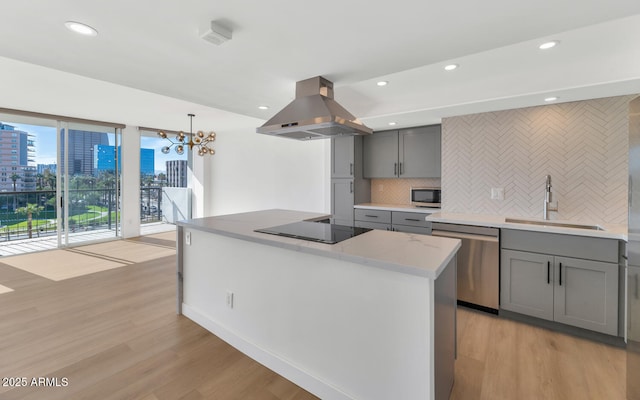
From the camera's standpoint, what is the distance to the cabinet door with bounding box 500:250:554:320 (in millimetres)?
2627

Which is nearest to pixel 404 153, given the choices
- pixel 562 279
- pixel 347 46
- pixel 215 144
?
pixel 562 279

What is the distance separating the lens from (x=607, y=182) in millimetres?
2793

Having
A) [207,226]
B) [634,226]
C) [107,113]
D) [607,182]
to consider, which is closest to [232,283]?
[207,226]

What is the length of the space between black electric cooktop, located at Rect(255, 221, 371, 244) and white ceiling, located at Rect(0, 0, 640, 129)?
1.33m

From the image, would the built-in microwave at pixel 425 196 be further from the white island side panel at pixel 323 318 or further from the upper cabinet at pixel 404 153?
the white island side panel at pixel 323 318

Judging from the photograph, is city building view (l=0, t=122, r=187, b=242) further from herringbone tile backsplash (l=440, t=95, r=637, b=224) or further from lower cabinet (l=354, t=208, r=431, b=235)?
herringbone tile backsplash (l=440, t=95, r=637, b=224)

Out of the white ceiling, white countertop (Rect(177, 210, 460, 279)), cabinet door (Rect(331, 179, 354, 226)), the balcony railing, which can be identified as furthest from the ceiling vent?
the balcony railing

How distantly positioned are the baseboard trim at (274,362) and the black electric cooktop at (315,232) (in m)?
0.88

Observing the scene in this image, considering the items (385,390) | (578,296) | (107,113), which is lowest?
(385,390)

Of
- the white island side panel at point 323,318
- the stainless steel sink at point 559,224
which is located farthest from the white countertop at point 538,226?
the white island side panel at point 323,318

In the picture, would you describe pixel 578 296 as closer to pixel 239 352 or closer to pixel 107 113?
pixel 239 352

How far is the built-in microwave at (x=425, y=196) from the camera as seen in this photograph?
4.17m

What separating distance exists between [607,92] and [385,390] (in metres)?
3.19

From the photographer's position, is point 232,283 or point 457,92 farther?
point 457,92
